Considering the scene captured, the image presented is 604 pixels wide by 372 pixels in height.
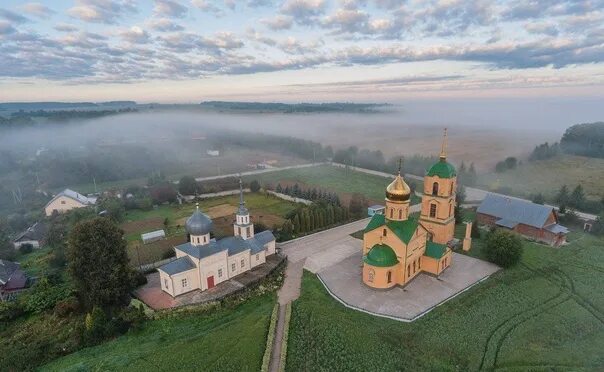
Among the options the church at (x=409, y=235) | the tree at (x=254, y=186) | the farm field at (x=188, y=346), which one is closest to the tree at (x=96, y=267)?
the farm field at (x=188, y=346)

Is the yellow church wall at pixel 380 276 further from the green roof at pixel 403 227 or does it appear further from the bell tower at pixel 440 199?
the bell tower at pixel 440 199

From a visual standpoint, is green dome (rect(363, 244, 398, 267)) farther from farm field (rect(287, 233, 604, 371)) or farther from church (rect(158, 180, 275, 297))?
church (rect(158, 180, 275, 297))

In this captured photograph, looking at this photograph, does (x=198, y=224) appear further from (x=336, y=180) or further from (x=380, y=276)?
(x=336, y=180)

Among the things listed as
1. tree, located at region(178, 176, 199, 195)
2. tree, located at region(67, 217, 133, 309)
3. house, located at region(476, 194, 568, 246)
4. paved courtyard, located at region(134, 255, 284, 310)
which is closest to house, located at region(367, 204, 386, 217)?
house, located at region(476, 194, 568, 246)

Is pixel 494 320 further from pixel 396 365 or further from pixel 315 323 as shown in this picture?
pixel 315 323

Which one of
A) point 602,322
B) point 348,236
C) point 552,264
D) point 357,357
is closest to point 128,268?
point 357,357
